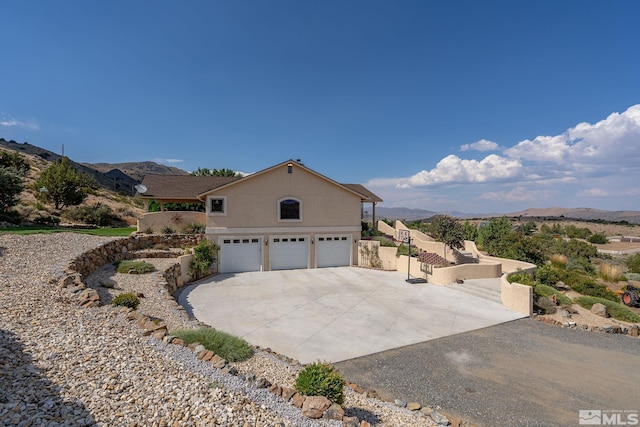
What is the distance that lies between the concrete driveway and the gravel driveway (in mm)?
862

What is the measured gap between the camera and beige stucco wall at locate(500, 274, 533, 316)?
40.7 ft

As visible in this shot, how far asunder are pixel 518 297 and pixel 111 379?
47.0 ft

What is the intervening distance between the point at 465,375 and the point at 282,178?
50.9 feet

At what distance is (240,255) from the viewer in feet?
63.9

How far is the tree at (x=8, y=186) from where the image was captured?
2144cm

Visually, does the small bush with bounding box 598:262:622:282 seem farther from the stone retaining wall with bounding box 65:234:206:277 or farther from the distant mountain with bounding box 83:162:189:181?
the distant mountain with bounding box 83:162:189:181

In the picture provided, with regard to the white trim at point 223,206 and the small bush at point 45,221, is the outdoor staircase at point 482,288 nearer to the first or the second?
the white trim at point 223,206

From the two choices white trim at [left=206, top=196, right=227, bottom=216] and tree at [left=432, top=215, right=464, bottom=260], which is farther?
tree at [left=432, top=215, right=464, bottom=260]

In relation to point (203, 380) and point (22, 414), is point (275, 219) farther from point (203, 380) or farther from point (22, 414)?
point (22, 414)

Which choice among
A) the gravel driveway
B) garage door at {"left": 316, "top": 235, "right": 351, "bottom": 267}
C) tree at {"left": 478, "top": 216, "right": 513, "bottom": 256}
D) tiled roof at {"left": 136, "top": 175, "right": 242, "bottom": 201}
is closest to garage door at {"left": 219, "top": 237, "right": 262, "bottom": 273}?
garage door at {"left": 316, "top": 235, "right": 351, "bottom": 267}

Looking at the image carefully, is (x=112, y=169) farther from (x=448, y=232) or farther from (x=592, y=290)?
(x=592, y=290)

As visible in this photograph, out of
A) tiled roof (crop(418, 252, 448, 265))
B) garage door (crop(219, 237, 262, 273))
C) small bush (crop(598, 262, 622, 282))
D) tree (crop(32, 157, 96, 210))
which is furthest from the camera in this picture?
tree (crop(32, 157, 96, 210))

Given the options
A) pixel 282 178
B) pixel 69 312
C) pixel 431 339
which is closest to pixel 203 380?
pixel 69 312

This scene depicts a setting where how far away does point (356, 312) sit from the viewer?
1214cm
